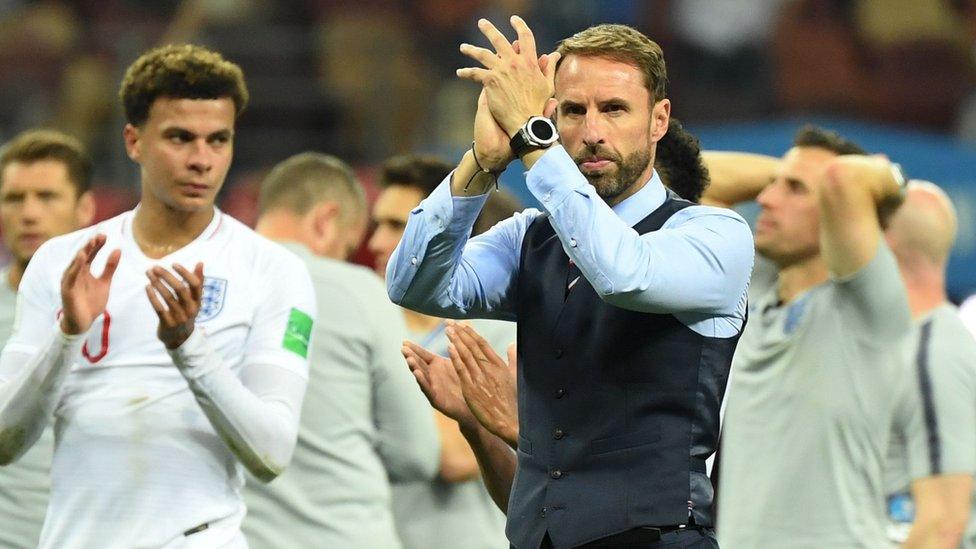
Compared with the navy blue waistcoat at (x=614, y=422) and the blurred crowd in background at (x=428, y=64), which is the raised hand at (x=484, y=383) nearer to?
the navy blue waistcoat at (x=614, y=422)

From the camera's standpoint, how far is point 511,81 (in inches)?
120

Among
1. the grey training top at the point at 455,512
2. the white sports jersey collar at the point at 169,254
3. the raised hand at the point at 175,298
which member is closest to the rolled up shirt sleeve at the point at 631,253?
the raised hand at the point at 175,298

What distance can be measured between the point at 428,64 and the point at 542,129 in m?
8.88

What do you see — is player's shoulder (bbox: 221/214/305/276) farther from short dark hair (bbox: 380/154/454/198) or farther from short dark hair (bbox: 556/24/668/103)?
short dark hair (bbox: 380/154/454/198)

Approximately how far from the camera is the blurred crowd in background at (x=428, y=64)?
1134 cm

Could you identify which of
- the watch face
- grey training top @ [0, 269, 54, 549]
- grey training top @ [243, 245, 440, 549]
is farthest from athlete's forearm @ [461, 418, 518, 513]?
grey training top @ [0, 269, 54, 549]

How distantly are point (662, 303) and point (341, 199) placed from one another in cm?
293

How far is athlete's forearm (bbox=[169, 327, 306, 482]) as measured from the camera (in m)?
3.65

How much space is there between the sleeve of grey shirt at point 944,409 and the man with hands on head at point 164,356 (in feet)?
6.83

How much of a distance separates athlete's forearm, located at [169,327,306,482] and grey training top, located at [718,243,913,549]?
5.41 feet

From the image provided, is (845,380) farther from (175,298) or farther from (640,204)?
(175,298)

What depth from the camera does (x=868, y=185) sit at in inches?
182

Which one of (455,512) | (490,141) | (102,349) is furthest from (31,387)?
(455,512)

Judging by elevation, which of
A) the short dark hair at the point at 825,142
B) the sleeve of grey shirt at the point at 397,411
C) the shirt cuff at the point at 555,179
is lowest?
the sleeve of grey shirt at the point at 397,411
